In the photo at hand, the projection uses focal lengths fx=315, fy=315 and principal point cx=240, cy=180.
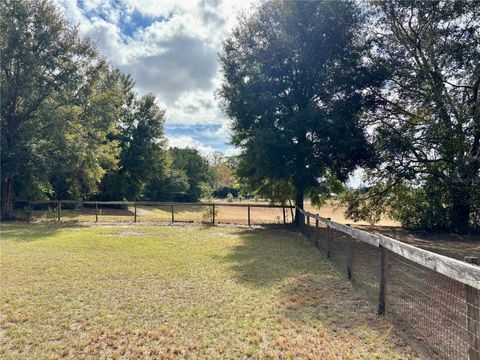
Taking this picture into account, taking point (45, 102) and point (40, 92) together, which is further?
point (45, 102)

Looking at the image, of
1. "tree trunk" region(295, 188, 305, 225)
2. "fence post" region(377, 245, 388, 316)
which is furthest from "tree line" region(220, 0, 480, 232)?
"fence post" region(377, 245, 388, 316)

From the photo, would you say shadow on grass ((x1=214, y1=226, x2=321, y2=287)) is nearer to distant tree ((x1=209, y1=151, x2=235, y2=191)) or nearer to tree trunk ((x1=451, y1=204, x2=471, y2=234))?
tree trunk ((x1=451, y1=204, x2=471, y2=234))

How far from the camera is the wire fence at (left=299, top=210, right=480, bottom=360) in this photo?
2691 mm

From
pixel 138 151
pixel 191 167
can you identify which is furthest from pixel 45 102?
pixel 191 167

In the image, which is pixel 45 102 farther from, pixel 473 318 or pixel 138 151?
pixel 473 318

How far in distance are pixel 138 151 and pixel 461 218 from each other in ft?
90.5

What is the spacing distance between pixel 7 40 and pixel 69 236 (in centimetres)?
1097

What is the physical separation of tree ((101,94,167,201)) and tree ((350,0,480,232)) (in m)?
24.0

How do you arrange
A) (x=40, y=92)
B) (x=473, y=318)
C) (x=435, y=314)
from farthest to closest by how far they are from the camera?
(x=40, y=92)
(x=435, y=314)
(x=473, y=318)

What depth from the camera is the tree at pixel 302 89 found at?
12641 mm

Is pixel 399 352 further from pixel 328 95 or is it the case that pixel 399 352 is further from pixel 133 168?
pixel 133 168

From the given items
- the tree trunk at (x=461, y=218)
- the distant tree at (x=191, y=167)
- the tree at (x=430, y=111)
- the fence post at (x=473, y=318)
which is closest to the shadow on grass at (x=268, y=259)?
the fence post at (x=473, y=318)

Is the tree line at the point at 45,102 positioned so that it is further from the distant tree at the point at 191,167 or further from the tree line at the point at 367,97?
the distant tree at the point at 191,167

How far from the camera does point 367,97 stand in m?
13.2
